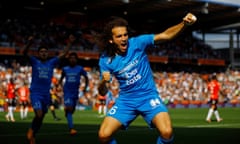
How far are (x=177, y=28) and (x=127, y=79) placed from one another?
1.16m

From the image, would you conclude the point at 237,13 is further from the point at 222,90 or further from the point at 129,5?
the point at 129,5

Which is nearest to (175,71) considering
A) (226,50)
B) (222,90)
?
(222,90)

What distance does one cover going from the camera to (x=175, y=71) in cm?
5525

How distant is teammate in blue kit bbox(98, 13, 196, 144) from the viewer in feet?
23.2

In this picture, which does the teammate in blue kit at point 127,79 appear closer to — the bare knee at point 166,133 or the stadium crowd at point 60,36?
the bare knee at point 166,133

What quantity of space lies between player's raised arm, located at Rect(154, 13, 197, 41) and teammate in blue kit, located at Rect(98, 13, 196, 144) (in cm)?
22

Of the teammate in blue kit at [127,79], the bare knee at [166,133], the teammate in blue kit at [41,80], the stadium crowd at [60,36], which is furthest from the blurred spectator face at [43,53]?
the stadium crowd at [60,36]

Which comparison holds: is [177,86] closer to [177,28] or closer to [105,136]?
[105,136]

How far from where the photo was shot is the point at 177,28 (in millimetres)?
6566

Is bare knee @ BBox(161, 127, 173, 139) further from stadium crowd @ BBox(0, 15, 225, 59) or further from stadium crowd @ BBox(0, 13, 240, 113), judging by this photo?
stadium crowd @ BBox(0, 15, 225, 59)

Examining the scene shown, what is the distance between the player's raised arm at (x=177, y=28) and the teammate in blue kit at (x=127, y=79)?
0.22 metres

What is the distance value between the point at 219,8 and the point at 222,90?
9236 mm

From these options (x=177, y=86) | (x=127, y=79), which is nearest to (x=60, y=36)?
(x=177, y=86)

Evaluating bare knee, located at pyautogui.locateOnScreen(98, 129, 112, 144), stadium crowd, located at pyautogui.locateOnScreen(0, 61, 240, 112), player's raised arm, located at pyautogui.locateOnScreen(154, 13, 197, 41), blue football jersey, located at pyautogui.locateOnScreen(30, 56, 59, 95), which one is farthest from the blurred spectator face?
stadium crowd, located at pyautogui.locateOnScreen(0, 61, 240, 112)
